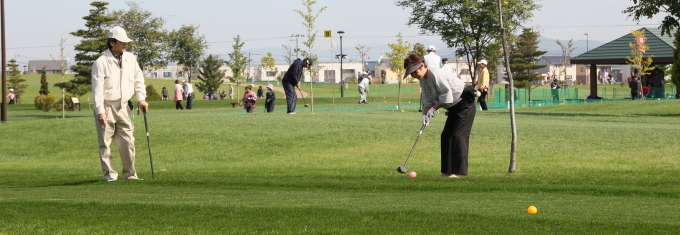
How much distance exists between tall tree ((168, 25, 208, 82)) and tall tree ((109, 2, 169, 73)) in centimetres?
160

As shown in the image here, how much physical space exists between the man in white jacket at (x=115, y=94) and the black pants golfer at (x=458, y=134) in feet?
13.7

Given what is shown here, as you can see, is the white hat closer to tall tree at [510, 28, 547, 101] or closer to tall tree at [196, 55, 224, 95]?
tall tree at [196, 55, 224, 95]

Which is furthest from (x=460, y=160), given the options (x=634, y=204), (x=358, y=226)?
(x=358, y=226)

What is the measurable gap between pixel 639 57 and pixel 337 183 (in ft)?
147

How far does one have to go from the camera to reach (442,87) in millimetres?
10164

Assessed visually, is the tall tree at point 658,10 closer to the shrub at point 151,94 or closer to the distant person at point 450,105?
the distant person at point 450,105

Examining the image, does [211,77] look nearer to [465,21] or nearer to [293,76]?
[465,21]

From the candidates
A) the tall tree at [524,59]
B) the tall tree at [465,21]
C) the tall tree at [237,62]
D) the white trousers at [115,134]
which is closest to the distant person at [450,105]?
the white trousers at [115,134]

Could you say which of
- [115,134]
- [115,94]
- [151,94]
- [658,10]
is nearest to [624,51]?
[658,10]

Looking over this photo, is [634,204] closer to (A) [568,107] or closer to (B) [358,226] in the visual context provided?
(B) [358,226]

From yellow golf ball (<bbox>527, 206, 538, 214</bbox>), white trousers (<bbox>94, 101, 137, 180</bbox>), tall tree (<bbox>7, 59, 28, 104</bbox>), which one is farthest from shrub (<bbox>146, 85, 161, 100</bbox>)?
→ yellow golf ball (<bbox>527, 206, 538, 214</bbox>)

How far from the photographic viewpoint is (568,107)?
3628cm

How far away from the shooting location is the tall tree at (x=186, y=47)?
3541 inches

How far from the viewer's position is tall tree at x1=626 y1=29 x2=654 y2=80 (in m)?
50.7
